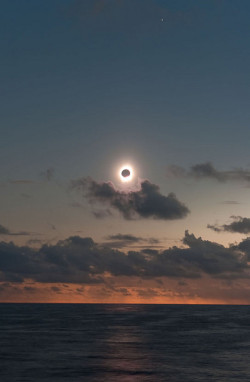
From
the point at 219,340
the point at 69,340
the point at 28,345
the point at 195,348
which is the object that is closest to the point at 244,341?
the point at 219,340

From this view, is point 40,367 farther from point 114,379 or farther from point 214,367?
point 214,367

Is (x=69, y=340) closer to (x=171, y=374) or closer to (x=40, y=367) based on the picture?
(x=40, y=367)

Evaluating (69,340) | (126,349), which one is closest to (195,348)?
(126,349)

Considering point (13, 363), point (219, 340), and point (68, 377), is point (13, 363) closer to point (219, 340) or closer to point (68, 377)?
point (68, 377)

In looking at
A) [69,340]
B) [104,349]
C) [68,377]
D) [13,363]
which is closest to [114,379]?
[68,377]

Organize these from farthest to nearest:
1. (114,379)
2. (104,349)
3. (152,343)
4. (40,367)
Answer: (152,343)
(104,349)
(40,367)
(114,379)

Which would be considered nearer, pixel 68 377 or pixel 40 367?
pixel 68 377

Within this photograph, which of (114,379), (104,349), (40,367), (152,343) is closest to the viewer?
(114,379)

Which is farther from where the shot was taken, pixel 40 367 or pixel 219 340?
pixel 219 340
